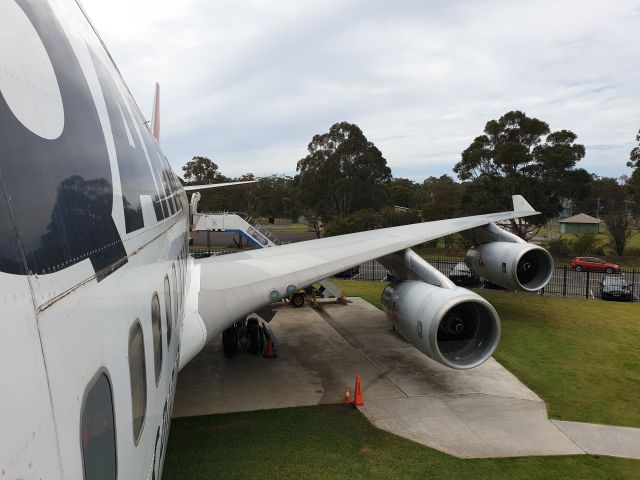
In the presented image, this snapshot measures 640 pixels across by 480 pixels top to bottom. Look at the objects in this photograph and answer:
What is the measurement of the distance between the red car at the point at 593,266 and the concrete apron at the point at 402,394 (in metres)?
21.2

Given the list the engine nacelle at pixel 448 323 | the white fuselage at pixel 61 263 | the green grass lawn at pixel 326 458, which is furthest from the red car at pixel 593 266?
the white fuselage at pixel 61 263

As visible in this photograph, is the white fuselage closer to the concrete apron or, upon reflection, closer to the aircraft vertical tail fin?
the concrete apron

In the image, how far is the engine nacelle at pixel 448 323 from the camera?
766 cm

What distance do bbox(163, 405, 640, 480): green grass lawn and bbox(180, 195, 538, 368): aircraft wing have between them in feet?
5.42

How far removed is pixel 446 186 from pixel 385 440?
79581 millimetres

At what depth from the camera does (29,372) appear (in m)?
1.10

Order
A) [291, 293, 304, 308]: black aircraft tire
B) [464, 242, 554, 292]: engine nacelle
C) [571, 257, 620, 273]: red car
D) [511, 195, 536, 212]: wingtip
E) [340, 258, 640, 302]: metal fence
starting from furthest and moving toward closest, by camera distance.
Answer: [571, 257, 620, 273]: red car
[340, 258, 640, 302]: metal fence
[291, 293, 304, 308]: black aircraft tire
[511, 195, 536, 212]: wingtip
[464, 242, 554, 292]: engine nacelle

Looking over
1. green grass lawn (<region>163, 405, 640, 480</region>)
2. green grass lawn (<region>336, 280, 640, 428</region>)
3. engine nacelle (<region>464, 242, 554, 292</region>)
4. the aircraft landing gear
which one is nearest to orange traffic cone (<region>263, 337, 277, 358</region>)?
the aircraft landing gear

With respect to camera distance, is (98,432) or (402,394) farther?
(402,394)

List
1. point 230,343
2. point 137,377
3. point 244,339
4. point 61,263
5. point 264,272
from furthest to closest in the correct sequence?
point 244,339, point 230,343, point 264,272, point 137,377, point 61,263

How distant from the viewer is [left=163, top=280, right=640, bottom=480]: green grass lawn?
6379 millimetres

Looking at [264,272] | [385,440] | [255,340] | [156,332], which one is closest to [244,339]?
[255,340]

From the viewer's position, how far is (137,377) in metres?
2.50

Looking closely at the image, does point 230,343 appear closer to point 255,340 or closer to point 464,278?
point 255,340
